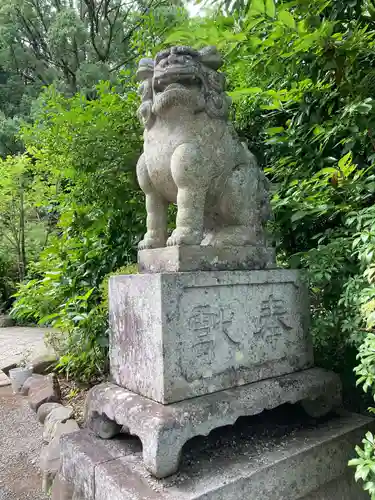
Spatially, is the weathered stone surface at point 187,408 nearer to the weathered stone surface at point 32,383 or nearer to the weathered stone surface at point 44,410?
the weathered stone surface at point 44,410

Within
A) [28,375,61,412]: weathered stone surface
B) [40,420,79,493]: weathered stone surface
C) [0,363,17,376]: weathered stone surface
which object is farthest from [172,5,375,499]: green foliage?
[0,363,17,376]: weathered stone surface

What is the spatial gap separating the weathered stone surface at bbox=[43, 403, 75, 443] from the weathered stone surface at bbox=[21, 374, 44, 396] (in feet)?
2.60

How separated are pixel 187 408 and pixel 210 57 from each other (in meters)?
1.59

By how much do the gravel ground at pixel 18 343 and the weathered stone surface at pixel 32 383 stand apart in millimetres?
860

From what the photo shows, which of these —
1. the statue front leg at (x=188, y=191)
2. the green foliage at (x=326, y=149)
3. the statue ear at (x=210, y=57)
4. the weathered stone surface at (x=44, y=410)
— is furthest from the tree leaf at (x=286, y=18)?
the weathered stone surface at (x=44, y=410)

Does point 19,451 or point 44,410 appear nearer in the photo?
point 19,451

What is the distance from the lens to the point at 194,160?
1.66m

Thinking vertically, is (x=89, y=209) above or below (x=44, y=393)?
above

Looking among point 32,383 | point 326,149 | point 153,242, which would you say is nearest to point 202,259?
point 153,242

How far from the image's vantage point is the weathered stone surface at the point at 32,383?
141 inches

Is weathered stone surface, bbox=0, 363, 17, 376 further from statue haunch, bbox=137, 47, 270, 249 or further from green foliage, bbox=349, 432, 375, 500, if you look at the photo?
green foliage, bbox=349, 432, 375, 500

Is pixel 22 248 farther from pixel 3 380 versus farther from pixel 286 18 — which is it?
pixel 286 18

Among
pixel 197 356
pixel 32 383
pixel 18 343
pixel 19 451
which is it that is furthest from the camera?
pixel 18 343

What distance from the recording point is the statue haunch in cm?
168
